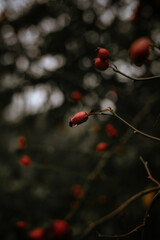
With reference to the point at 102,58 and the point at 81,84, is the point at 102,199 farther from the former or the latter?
the point at 102,58

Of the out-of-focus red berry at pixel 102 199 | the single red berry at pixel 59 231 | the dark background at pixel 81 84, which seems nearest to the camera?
the single red berry at pixel 59 231

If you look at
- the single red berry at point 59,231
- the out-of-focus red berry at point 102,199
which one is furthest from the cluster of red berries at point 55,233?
the out-of-focus red berry at point 102,199

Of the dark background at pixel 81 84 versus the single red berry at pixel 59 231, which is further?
the dark background at pixel 81 84

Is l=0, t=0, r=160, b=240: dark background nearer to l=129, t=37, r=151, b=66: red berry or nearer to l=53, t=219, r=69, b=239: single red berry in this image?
l=53, t=219, r=69, b=239: single red berry

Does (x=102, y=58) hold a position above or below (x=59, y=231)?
above

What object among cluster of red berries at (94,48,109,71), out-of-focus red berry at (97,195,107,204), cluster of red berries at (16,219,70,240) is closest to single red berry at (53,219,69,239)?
cluster of red berries at (16,219,70,240)

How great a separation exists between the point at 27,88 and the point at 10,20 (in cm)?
123

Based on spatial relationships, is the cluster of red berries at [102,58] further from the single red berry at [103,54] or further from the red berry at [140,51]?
the red berry at [140,51]

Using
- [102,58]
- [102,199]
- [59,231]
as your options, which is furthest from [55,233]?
[102,199]

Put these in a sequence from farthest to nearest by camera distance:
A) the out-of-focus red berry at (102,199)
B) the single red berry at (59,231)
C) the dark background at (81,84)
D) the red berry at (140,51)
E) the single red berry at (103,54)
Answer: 1. the out-of-focus red berry at (102,199)
2. the dark background at (81,84)
3. the single red berry at (59,231)
4. the single red berry at (103,54)
5. the red berry at (140,51)

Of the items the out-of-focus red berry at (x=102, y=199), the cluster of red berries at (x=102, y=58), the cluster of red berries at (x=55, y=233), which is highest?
the cluster of red berries at (x=102, y=58)

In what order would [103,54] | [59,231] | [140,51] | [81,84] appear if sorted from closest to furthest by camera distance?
[140,51] → [103,54] → [59,231] → [81,84]

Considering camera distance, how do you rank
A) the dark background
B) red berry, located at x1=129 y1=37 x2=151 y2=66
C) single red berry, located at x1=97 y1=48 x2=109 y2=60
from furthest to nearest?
1. the dark background
2. single red berry, located at x1=97 y1=48 x2=109 y2=60
3. red berry, located at x1=129 y1=37 x2=151 y2=66

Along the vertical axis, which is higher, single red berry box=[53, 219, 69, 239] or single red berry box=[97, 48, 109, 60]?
single red berry box=[97, 48, 109, 60]
